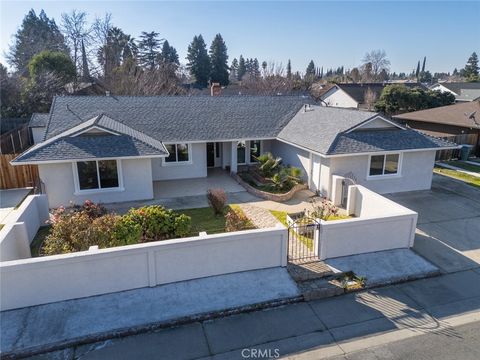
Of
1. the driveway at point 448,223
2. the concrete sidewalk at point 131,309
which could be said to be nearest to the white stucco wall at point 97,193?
the concrete sidewalk at point 131,309

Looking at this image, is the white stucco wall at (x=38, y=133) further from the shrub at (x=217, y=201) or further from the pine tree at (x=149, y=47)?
the pine tree at (x=149, y=47)

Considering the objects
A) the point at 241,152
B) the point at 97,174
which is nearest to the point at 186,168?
the point at 241,152

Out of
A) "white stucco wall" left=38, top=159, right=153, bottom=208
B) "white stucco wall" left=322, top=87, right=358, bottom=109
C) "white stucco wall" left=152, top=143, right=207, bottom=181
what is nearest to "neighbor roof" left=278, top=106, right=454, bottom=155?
"white stucco wall" left=152, top=143, right=207, bottom=181

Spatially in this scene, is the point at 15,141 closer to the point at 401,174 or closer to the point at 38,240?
the point at 38,240

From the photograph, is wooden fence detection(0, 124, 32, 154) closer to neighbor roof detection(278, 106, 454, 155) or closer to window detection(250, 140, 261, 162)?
window detection(250, 140, 261, 162)

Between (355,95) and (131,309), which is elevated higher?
(355,95)

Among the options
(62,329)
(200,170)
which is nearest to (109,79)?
(200,170)
